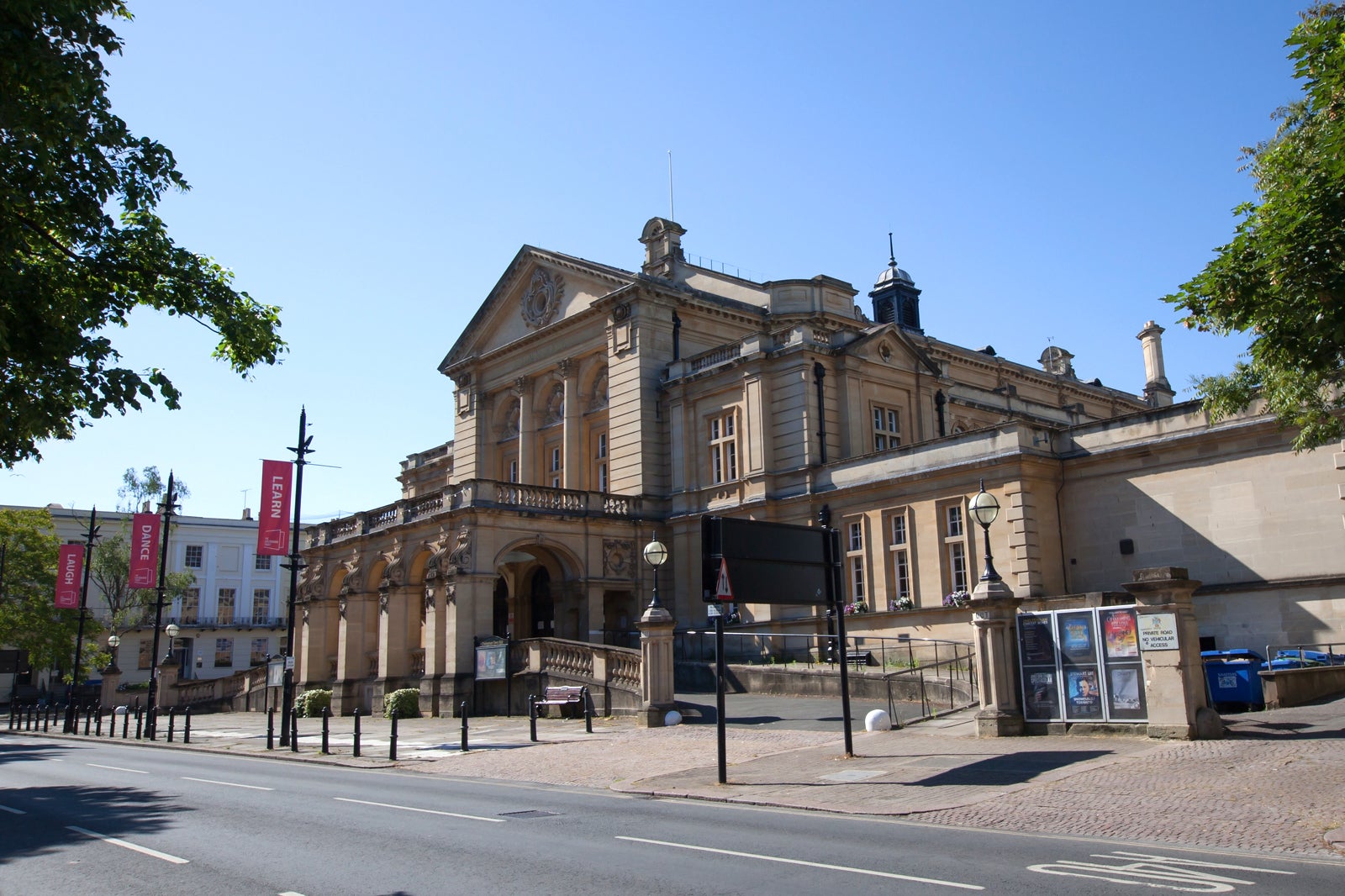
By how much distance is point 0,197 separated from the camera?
1041 centimetres

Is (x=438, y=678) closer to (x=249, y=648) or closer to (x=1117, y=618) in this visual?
(x=1117, y=618)

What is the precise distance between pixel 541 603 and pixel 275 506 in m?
13.3

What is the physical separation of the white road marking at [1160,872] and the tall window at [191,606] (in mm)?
78669

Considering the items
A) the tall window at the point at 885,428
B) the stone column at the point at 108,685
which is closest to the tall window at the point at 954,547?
the tall window at the point at 885,428

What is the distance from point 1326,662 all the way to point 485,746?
731 inches

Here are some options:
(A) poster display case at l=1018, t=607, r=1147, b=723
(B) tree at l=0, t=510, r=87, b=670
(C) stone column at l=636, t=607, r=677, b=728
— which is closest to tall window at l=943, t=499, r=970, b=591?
(C) stone column at l=636, t=607, r=677, b=728

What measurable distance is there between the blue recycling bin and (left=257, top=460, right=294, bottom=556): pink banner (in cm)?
2370

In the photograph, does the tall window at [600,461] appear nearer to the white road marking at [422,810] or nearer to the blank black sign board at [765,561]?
the blank black sign board at [765,561]

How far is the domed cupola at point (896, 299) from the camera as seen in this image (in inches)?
2245

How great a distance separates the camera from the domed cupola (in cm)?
5703

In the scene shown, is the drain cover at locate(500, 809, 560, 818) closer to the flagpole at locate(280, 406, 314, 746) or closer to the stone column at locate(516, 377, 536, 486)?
the flagpole at locate(280, 406, 314, 746)

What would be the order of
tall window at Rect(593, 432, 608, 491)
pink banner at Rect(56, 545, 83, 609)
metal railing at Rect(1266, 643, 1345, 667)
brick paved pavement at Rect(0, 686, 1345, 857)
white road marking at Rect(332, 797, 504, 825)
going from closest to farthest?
1. brick paved pavement at Rect(0, 686, 1345, 857)
2. white road marking at Rect(332, 797, 504, 825)
3. metal railing at Rect(1266, 643, 1345, 667)
4. pink banner at Rect(56, 545, 83, 609)
5. tall window at Rect(593, 432, 608, 491)

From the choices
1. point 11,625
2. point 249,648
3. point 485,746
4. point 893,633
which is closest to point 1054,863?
point 485,746

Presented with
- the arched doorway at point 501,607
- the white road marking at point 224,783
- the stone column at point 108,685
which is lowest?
the white road marking at point 224,783
